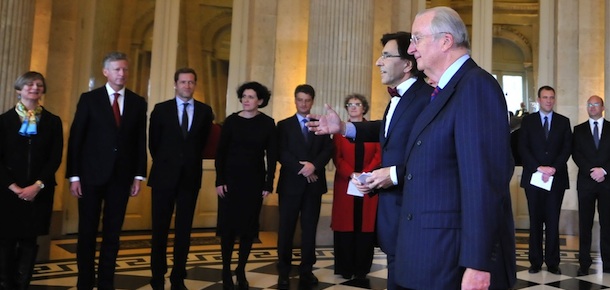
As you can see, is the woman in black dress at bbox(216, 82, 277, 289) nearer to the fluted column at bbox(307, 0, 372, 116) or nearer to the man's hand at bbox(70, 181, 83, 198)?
the man's hand at bbox(70, 181, 83, 198)

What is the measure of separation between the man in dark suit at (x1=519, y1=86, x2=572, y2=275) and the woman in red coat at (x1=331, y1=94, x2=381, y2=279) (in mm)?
1617

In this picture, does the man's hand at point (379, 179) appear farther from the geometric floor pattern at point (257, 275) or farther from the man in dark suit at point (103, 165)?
the geometric floor pattern at point (257, 275)

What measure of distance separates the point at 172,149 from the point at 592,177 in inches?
159

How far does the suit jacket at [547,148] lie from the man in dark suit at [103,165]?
143 inches

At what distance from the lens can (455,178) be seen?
5.90ft

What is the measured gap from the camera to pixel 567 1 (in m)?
9.12

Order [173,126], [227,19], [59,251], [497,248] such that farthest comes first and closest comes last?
1. [227,19]
2. [59,251]
3. [173,126]
4. [497,248]

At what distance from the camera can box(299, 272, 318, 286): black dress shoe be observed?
4.76 m

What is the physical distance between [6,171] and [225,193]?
5.02 ft

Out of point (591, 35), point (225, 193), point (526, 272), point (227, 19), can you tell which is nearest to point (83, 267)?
point (225, 193)

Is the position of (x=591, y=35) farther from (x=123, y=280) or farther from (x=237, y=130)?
(x=123, y=280)

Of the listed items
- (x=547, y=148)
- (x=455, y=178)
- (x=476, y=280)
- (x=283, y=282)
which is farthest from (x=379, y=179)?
(x=547, y=148)

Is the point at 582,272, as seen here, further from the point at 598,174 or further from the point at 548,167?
the point at 548,167

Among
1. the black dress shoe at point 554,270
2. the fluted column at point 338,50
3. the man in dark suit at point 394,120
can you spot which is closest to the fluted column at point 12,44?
the fluted column at point 338,50
